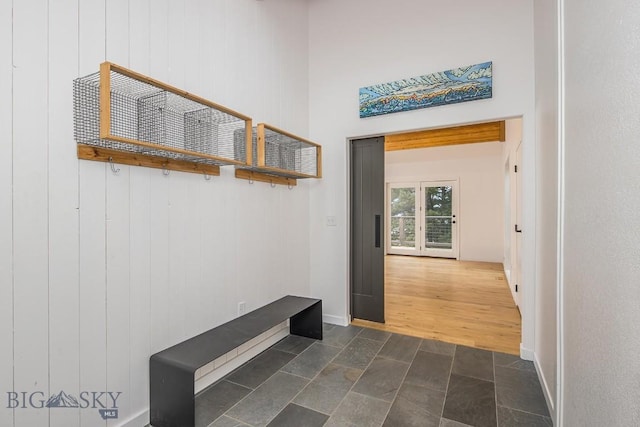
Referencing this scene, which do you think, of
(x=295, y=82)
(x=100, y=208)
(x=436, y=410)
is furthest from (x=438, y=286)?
(x=100, y=208)

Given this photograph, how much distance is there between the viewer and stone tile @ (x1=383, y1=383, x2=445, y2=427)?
188cm

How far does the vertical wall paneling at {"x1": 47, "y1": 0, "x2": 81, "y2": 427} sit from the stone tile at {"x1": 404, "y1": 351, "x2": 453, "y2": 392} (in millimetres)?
2193

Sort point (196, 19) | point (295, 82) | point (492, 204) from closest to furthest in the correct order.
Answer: point (196, 19) → point (295, 82) → point (492, 204)

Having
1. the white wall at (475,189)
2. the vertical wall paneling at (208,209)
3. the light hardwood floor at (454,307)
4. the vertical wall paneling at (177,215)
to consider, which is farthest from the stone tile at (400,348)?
the white wall at (475,189)

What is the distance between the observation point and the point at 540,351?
2357 millimetres

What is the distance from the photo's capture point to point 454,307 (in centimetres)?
412

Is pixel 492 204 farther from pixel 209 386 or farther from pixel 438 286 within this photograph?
pixel 209 386

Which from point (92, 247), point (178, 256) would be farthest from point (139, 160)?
point (178, 256)

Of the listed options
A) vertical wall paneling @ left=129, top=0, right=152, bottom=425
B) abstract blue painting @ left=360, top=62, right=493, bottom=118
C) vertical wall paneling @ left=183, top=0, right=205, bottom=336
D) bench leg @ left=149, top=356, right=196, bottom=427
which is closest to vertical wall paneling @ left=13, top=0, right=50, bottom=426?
vertical wall paneling @ left=129, top=0, right=152, bottom=425

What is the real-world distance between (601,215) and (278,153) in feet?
7.77

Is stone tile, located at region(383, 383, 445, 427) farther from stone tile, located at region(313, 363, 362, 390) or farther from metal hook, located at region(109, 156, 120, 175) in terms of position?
metal hook, located at region(109, 156, 120, 175)

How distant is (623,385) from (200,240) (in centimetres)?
230

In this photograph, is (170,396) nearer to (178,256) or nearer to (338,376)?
(178,256)

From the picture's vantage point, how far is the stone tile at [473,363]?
245 cm
